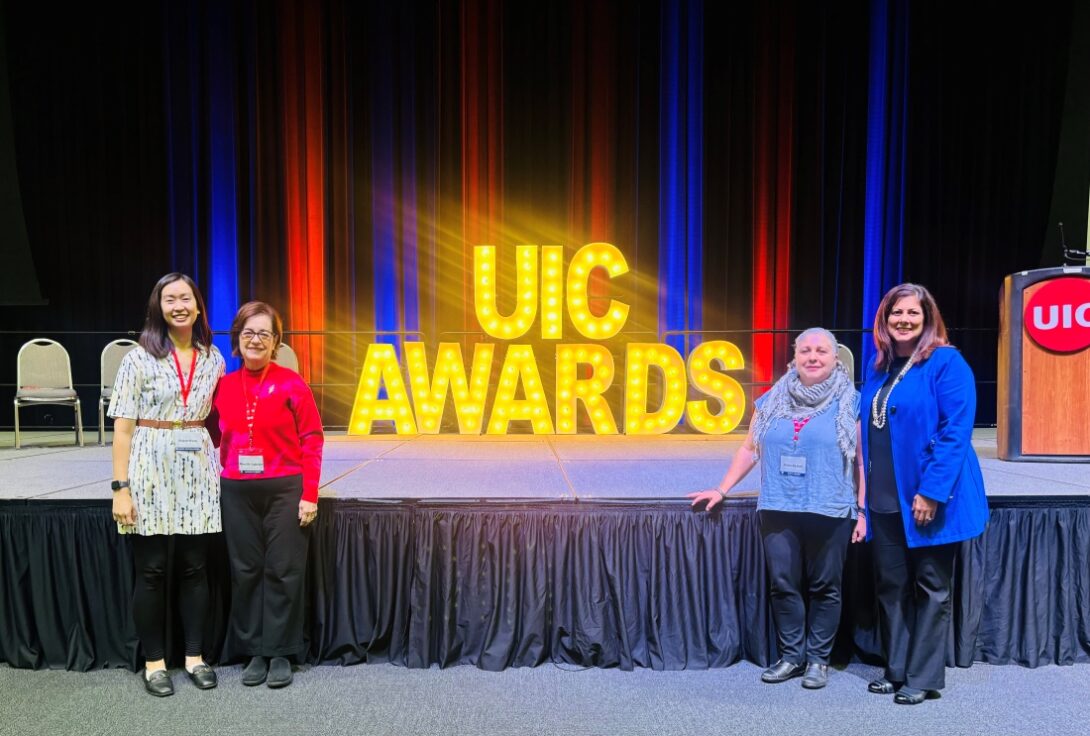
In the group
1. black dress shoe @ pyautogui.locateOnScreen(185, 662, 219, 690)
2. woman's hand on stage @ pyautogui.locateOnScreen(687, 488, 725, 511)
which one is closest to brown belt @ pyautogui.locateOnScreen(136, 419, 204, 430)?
black dress shoe @ pyautogui.locateOnScreen(185, 662, 219, 690)

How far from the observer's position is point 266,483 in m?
2.05

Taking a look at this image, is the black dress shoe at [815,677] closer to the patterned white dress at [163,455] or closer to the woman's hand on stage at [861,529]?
the woman's hand on stage at [861,529]

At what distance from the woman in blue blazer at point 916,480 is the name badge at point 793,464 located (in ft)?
0.77

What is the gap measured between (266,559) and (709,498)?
153 centimetres

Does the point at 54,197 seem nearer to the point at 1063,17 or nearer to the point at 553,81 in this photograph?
the point at 553,81

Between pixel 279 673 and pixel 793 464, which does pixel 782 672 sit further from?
pixel 279 673

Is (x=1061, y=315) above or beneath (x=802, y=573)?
above

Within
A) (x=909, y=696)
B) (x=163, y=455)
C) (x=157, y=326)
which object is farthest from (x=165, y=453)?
(x=909, y=696)

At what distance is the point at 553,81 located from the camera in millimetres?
6887

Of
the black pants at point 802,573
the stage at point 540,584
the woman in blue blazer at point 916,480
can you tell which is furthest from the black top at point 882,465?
the stage at point 540,584

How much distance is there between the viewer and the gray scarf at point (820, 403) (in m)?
2.04

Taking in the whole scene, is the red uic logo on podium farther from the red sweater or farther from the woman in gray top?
the red sweater

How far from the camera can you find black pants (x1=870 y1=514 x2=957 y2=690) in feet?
6.52

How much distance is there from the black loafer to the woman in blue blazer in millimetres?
1935
